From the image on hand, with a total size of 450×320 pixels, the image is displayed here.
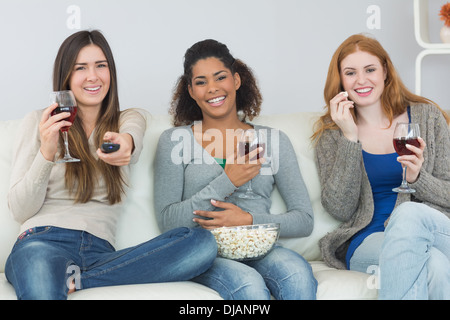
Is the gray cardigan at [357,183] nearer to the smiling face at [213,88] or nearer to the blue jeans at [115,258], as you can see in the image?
the smiling face at [213,88]

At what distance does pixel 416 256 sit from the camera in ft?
5.72

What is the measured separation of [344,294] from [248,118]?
903mm

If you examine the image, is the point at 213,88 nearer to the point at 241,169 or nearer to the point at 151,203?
the point at 241,169

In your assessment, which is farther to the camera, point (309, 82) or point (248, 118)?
point (309, 82)

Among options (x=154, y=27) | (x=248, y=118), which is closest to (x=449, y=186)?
(x=248, y=118)

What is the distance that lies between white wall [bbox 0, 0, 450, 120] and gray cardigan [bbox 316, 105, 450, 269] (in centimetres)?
105

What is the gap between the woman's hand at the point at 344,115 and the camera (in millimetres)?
2240

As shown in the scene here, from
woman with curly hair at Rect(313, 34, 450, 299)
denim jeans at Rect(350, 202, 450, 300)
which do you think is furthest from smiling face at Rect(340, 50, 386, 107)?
denim jeans at Rect(350, 202, 450, 300)

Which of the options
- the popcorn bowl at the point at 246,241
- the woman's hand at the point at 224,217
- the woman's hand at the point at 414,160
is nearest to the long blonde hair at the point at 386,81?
the woman's hand at the point at 414,160

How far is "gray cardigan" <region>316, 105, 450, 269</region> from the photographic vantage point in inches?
85.0

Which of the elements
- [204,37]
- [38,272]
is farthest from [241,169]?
[204,37]

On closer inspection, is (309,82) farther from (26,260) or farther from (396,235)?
(26,260)

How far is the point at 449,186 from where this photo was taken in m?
2.17

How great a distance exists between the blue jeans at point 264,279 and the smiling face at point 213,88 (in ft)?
2.13
